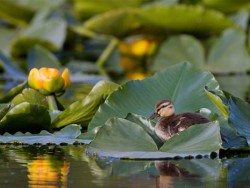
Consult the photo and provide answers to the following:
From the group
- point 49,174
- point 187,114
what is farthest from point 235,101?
point 49,174

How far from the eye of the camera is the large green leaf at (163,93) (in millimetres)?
2611

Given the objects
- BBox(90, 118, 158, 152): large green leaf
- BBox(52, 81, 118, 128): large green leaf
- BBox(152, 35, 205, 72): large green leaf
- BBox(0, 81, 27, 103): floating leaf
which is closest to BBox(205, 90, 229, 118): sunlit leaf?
BBox(90, 118, 158, 152): large green leaf

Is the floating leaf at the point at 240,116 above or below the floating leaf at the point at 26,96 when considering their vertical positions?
below

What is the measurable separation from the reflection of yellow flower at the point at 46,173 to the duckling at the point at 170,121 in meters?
0.28

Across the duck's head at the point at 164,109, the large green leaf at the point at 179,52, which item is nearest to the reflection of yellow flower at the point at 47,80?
the duck's head at the point at 164,109

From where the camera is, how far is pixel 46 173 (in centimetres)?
209

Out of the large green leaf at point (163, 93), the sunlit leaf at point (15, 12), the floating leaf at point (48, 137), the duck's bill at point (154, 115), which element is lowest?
the floating leaf at point (48, 137)

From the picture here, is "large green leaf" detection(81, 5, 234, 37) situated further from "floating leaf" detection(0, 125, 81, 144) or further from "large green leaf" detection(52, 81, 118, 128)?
"floating leaf" detection(0, 125, 81, 144)

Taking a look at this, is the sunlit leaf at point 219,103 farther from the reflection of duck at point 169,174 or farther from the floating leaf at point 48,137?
the floating leaf at point 48,137

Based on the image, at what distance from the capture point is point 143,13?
6285mm

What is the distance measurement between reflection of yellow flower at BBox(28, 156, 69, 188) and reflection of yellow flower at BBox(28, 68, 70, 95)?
1.47ft

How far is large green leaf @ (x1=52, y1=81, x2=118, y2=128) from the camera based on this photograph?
263 cm

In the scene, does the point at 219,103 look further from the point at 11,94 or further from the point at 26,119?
the point at 11,94

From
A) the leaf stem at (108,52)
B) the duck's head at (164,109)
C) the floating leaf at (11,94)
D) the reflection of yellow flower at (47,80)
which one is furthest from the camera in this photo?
the leaf stem at (108,52)
